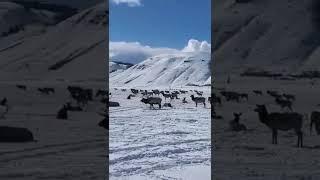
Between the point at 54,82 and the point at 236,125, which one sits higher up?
the point at 54,82

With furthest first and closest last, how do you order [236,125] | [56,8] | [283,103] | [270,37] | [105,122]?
[283,103] → [236,125] → [270,37] → [56,8] → [105,122]

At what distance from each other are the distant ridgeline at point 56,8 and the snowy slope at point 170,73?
108 m

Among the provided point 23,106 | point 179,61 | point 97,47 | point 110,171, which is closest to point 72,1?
point 97,47

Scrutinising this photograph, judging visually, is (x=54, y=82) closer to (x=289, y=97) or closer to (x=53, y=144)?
(x=53, y=144)

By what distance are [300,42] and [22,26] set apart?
5186mm

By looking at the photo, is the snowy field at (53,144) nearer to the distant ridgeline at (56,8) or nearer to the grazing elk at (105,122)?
the grazing elk at (105,122)

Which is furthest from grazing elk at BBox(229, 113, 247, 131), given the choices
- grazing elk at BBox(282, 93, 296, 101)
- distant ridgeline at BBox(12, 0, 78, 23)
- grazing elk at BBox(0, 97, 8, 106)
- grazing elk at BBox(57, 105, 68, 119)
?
grazing elk at BBox(0, 97, 8, 106)

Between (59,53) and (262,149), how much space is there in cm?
389

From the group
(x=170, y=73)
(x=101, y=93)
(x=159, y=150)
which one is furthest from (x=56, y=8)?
(x=170, y=73)

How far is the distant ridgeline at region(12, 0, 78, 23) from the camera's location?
7.50 metres

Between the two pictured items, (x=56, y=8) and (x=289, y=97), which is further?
(x=289, y=97)

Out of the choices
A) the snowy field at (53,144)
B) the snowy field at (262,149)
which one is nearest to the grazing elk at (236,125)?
the snowy field at (262,149)

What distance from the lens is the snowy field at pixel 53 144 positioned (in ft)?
22.9

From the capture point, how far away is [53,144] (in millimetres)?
7555
